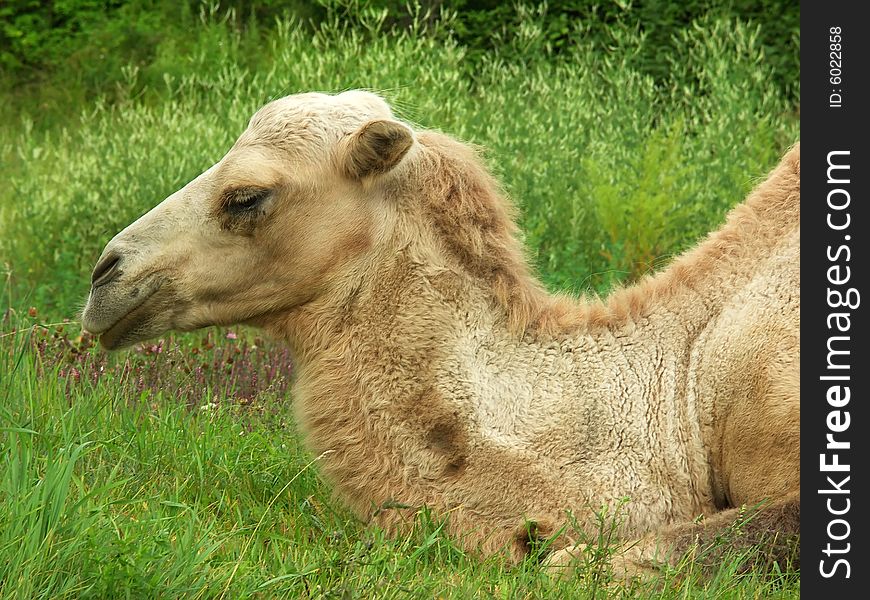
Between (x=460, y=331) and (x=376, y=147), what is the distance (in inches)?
25.3

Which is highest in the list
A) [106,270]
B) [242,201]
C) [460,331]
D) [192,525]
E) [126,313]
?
[242,201]

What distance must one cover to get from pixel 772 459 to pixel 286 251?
1639mm

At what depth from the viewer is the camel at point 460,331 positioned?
3701 mm

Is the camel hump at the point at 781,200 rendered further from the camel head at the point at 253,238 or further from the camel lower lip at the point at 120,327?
the camel lower lip at the point at 120,327

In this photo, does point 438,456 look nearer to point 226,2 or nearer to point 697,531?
point 697,531

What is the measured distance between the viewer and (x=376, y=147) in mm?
3877

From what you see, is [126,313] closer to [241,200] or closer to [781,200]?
[241,200]

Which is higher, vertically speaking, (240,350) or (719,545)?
(719,545)

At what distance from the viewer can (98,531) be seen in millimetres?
3156

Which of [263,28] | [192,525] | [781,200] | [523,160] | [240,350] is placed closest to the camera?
[192,525]

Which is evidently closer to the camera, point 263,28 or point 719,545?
point 719,545

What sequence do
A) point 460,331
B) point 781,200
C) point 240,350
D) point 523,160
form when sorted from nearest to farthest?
point 460,331 < point 781,200 < point 240,350 < point 523,160

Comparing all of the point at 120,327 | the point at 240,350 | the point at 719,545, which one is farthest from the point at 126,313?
the point at 240,350
